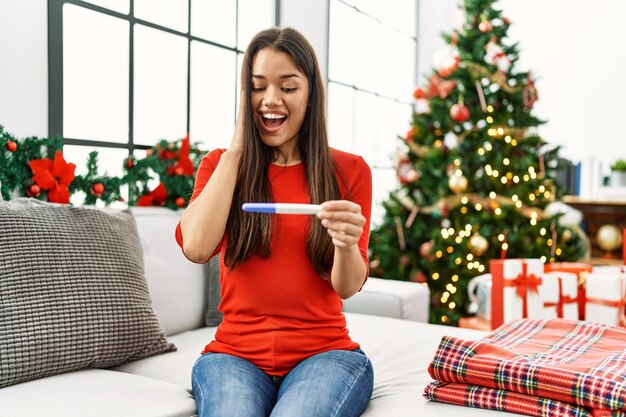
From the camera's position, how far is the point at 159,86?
97.9 inches

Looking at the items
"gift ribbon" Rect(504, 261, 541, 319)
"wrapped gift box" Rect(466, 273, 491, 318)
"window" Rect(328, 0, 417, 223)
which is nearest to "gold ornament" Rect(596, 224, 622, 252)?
"window" Rect(328, 0, 417, 223)

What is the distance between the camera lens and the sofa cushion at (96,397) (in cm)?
117

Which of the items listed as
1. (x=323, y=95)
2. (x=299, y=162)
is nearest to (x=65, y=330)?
(x=299, y=162)

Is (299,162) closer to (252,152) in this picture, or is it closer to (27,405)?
(252,152)

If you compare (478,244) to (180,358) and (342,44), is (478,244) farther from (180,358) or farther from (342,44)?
(180,358)

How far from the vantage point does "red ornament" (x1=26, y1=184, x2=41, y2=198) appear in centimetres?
177

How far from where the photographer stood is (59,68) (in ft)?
6.58

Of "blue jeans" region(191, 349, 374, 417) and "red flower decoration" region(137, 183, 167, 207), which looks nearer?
"blue jeans" region(191, 349, 374, 417)

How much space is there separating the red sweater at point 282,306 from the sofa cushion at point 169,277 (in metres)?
0.65

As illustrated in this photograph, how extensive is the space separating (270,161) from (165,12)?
1.41 metres

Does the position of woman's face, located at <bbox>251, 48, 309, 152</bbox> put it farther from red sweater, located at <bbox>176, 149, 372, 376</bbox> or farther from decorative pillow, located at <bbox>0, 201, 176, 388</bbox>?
decorative pillow, located at <bbox>0, 201, 176, 388</bbox>

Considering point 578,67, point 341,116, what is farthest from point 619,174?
point 341,116

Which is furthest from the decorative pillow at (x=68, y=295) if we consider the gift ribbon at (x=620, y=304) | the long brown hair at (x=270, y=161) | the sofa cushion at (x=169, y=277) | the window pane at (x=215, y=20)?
the gift ribbon at (x=620, y=304)

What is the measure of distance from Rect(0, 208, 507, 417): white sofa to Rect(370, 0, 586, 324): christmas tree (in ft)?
2.75
